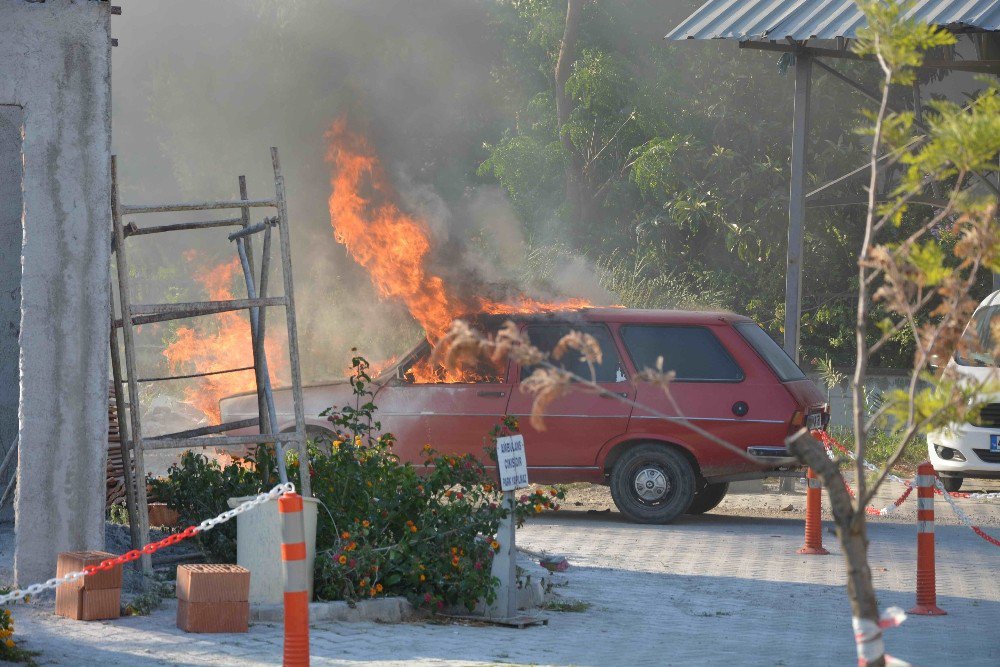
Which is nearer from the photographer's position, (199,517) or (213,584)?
(213,584)

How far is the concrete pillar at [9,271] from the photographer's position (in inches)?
364

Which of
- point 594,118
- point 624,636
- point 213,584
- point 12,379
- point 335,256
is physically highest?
point 594,118

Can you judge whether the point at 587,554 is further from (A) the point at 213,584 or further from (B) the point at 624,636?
(A) the point at 213,584

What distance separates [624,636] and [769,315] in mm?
14677

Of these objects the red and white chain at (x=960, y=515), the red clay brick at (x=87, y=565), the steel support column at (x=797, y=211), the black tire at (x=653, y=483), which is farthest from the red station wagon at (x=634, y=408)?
the red clay brick at (x=87, y=565)

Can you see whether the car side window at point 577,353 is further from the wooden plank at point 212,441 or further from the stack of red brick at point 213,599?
the stack of red brick at point 213,599

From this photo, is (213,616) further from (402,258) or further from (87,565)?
(402,258)

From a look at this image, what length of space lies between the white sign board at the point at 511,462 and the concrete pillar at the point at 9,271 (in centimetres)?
359

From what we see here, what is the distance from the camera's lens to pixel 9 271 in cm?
927

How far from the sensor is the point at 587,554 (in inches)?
437

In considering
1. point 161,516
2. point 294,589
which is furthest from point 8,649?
point 161,516

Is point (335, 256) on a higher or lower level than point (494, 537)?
higher

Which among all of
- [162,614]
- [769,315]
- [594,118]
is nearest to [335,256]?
[594,118]

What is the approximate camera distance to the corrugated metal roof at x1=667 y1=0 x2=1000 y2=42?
14023mm
